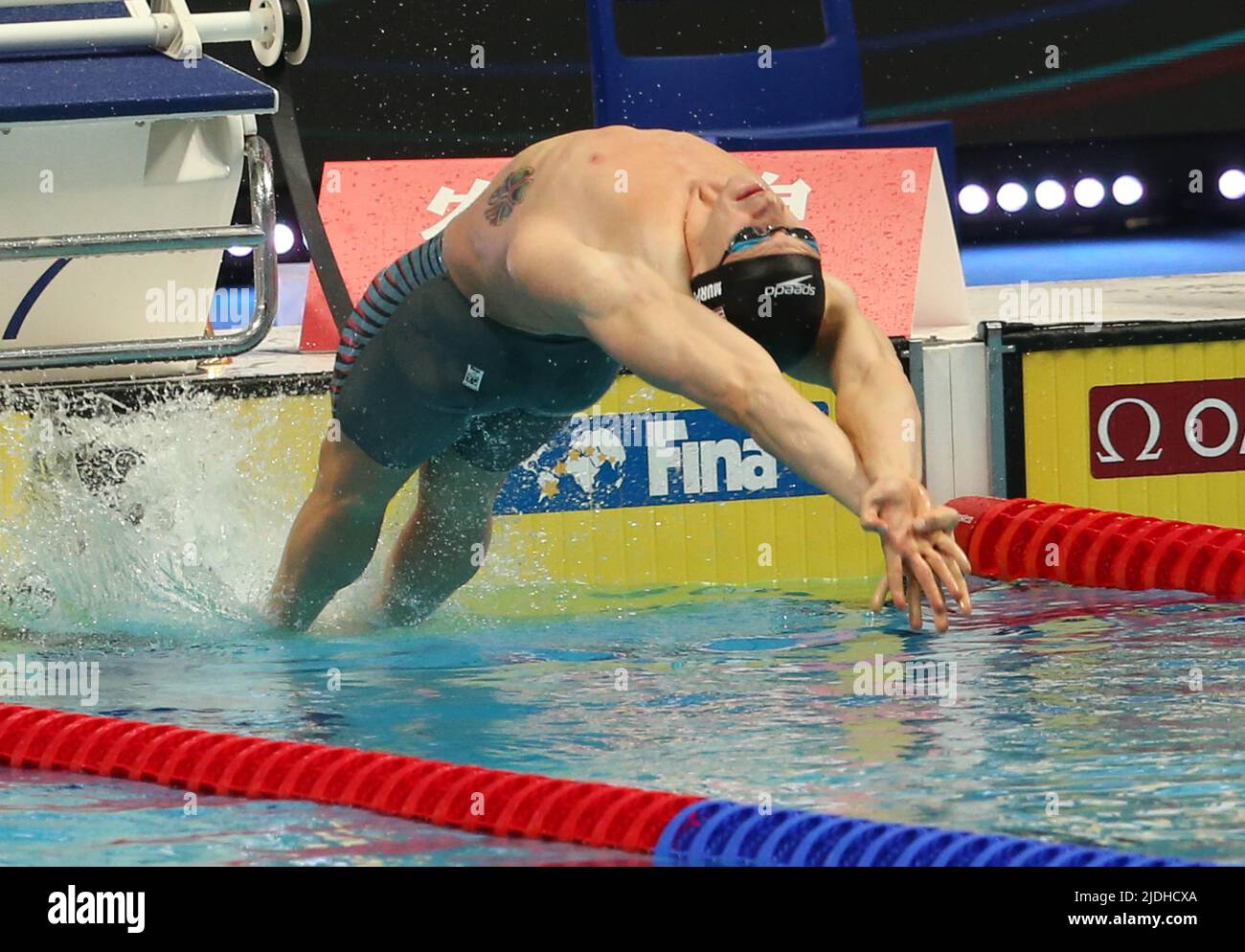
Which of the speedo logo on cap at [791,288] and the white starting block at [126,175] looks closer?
the speedo logo on cap at [791,288]

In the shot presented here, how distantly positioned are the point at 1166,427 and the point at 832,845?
2.87 metres

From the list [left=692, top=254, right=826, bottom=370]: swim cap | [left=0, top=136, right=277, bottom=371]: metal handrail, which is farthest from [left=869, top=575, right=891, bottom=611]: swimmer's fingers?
[left=0, top=136, right=277, bottom=371]: metal handrail

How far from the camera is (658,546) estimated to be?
5078mm

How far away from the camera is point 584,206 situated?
3514 millimetres

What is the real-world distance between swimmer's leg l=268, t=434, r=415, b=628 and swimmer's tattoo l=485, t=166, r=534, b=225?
626mm

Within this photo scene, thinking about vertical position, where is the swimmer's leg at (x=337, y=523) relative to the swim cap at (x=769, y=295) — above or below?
below

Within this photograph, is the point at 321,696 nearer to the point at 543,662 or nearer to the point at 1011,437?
the point at 543,662

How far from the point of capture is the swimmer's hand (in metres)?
2.84

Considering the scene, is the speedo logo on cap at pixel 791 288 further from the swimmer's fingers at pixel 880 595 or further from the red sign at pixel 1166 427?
the red sign at pixel 1166 427

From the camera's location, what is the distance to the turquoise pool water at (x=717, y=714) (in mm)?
2861

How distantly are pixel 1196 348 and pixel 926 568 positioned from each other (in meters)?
2.61

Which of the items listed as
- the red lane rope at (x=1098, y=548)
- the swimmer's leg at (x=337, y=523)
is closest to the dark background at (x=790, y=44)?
the red lane rope at (x=1098, y=548)

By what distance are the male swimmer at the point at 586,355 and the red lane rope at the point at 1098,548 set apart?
4.10 feet

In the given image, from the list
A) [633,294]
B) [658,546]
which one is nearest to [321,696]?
[633,294]
